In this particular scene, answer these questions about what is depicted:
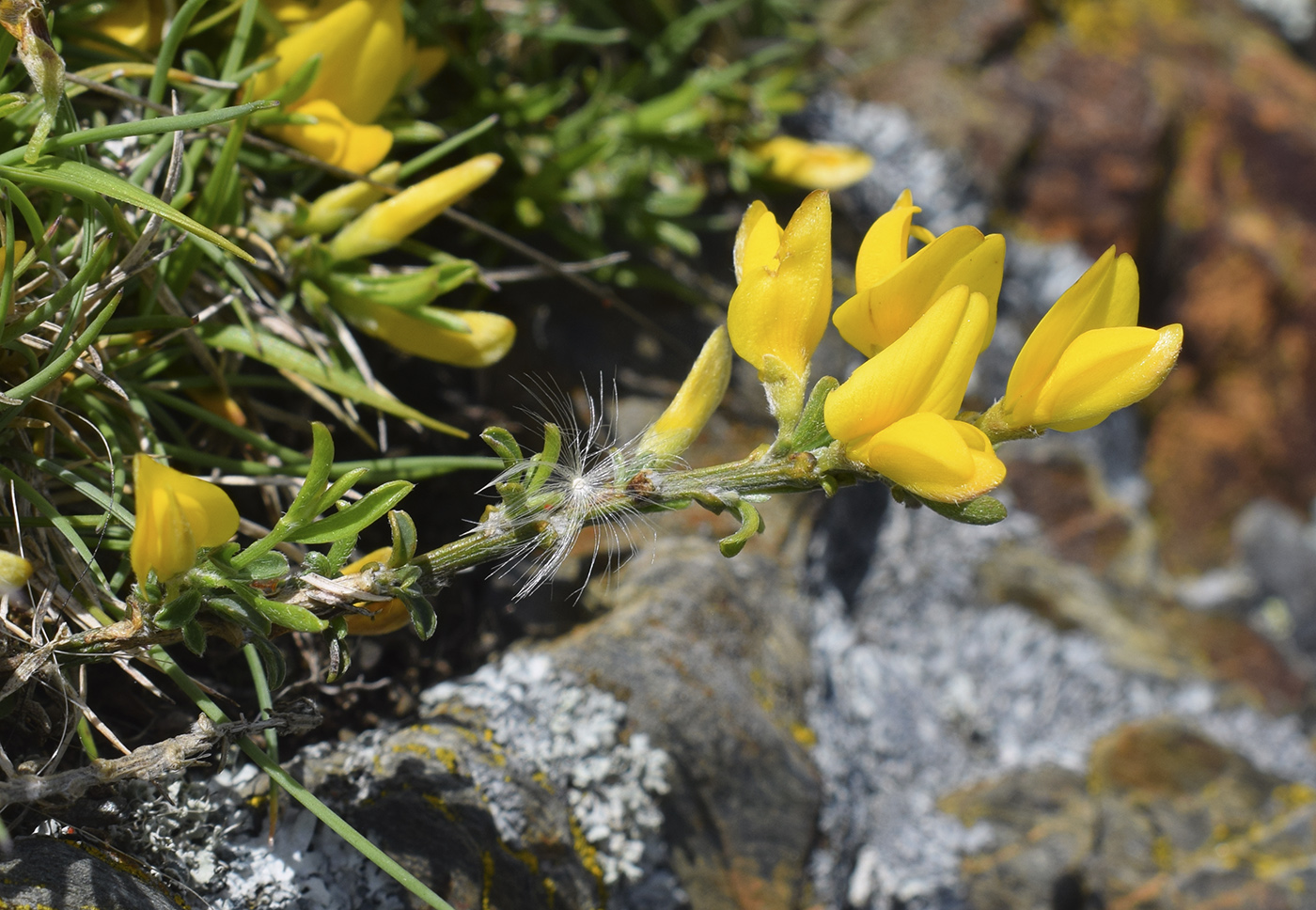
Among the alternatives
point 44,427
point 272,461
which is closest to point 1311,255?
point 272,461

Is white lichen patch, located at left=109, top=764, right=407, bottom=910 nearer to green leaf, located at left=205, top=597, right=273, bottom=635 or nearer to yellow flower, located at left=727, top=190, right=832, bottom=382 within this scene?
green leaf, located at left=205, top=597, right=273, bottom=635

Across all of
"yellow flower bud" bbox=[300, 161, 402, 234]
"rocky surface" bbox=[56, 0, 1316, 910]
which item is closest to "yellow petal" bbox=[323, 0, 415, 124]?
"yellow flower bud" bbox=[300, 161, 402, 234]

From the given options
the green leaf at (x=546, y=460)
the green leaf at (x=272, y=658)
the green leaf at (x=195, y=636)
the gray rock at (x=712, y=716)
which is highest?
the green leaf at (x=546, y=460)

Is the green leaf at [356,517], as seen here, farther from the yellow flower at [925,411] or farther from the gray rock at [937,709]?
the gray rock at [937,709]

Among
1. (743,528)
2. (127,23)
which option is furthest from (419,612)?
(127,23)

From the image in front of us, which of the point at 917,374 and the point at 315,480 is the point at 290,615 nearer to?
the point at 315,480

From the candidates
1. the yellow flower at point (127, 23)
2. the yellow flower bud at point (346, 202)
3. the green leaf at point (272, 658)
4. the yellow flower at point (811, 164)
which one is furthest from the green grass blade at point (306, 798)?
the yellow flower at point (811, 164)
